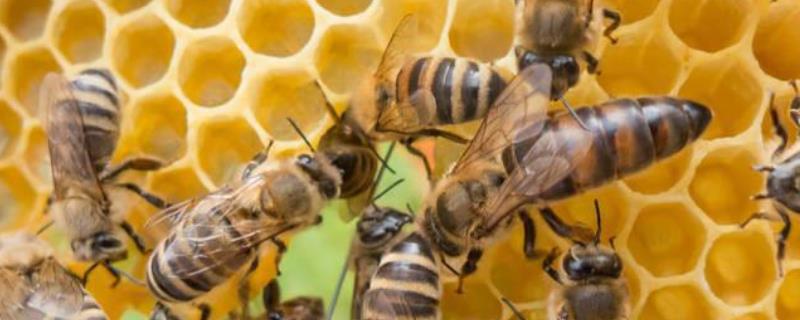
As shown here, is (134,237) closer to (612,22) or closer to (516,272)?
(516,272)

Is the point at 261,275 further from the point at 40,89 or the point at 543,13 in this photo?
the point at 543,13

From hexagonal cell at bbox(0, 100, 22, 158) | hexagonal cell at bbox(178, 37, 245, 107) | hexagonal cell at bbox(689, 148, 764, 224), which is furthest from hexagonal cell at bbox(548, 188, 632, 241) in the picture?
hexagonal cell at bbox(0, 100, 22, 158)

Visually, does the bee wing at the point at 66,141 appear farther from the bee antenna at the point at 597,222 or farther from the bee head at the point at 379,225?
the bee antenna at the point at 597,222

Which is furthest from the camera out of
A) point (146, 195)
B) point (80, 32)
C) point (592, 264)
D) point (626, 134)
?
point (80, 32)

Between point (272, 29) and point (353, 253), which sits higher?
point (272, 29)

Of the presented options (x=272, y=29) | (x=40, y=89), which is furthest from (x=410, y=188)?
(x=40, y=89)

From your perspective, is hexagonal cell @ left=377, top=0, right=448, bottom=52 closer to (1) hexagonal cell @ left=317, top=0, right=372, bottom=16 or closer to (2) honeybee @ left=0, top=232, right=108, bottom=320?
(1) hexagonal cell @ left=317, top=0, right=372, bottom=16

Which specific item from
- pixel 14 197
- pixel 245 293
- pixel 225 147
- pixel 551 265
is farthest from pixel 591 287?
pixel 14 197

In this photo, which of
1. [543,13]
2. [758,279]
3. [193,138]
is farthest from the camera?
[193,138]
